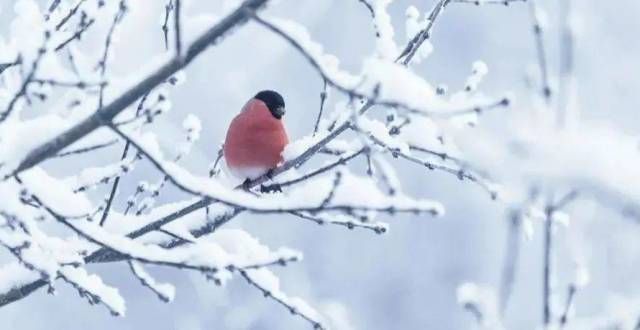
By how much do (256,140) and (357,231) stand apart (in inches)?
299

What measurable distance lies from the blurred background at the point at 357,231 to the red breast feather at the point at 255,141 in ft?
Answer: 18.5

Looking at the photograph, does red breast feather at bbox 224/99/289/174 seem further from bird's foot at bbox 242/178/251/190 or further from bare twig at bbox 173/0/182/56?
bare twig at bbox 173/0/182/56

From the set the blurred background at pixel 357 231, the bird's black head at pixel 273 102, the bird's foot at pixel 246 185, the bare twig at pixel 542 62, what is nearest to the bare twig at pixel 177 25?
the bare twig at pixel 542 62

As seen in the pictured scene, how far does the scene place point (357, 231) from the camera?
11.0 m

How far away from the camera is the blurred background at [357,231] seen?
9602 mm

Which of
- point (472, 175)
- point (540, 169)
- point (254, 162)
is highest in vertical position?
point (254, 162)

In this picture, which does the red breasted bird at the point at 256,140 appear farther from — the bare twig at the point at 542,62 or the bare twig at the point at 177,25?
the bare twig at the point at 542,62

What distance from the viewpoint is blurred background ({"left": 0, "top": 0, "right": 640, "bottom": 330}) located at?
9602mm

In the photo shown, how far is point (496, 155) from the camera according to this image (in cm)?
129

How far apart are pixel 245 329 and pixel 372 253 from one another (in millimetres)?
1947

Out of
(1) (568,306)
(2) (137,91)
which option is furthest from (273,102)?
(1) (568,306)

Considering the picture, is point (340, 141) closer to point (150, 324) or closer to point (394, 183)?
point (394, 183)

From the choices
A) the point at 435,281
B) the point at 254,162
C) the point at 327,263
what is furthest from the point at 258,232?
the point at 254,162

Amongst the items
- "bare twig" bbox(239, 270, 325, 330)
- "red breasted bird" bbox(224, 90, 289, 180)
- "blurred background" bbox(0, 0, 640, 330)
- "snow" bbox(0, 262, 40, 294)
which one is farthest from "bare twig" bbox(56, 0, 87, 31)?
"blurred background" bbox(0, 0, 640, 330)
